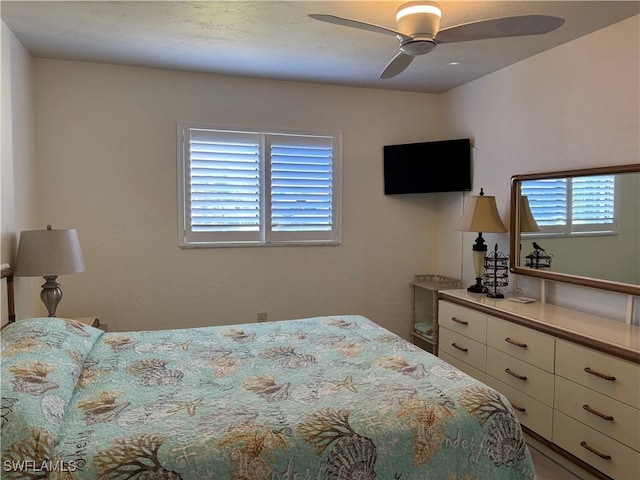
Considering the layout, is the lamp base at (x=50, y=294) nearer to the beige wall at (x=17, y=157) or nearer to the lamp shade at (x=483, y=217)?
the beige wall at (x=17, y=157)

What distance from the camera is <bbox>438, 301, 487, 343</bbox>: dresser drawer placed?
121 inches

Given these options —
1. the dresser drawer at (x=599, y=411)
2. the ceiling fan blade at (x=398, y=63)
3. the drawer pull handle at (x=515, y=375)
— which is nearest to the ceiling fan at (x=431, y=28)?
the ceiling fan blade at (x=398, y=63)

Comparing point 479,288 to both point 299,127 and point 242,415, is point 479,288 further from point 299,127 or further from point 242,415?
point 242,415

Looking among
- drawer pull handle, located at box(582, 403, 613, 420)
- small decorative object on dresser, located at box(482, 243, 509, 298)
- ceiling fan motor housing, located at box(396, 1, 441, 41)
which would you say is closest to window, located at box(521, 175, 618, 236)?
small decorative object on dresser, located at box(482, 243, 509, 298)

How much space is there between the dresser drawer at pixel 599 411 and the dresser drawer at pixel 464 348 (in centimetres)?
61

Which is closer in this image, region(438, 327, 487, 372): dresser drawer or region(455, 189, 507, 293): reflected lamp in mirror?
region(438, 327, 487, 372): dresser drawer

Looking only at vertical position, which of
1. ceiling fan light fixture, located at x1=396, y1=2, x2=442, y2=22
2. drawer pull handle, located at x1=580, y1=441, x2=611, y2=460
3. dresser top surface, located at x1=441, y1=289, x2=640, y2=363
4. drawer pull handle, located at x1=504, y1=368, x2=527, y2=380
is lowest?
drawer pull handle, located at x1=580, y1=441, x2=611, y2=460

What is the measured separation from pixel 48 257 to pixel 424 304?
3.17 meters

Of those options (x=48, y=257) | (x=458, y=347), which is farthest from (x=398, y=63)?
(x=48, y=257)

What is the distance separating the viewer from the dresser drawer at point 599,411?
210cm

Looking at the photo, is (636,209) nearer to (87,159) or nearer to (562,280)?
(562,280)

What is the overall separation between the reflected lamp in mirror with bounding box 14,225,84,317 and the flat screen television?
2.64 metres

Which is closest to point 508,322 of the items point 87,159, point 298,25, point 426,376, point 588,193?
point 588,193

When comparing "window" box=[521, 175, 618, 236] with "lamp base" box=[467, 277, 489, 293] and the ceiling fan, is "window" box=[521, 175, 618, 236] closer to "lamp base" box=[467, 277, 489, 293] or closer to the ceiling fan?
"lamp base" box=[467, 277, 489, 293]
